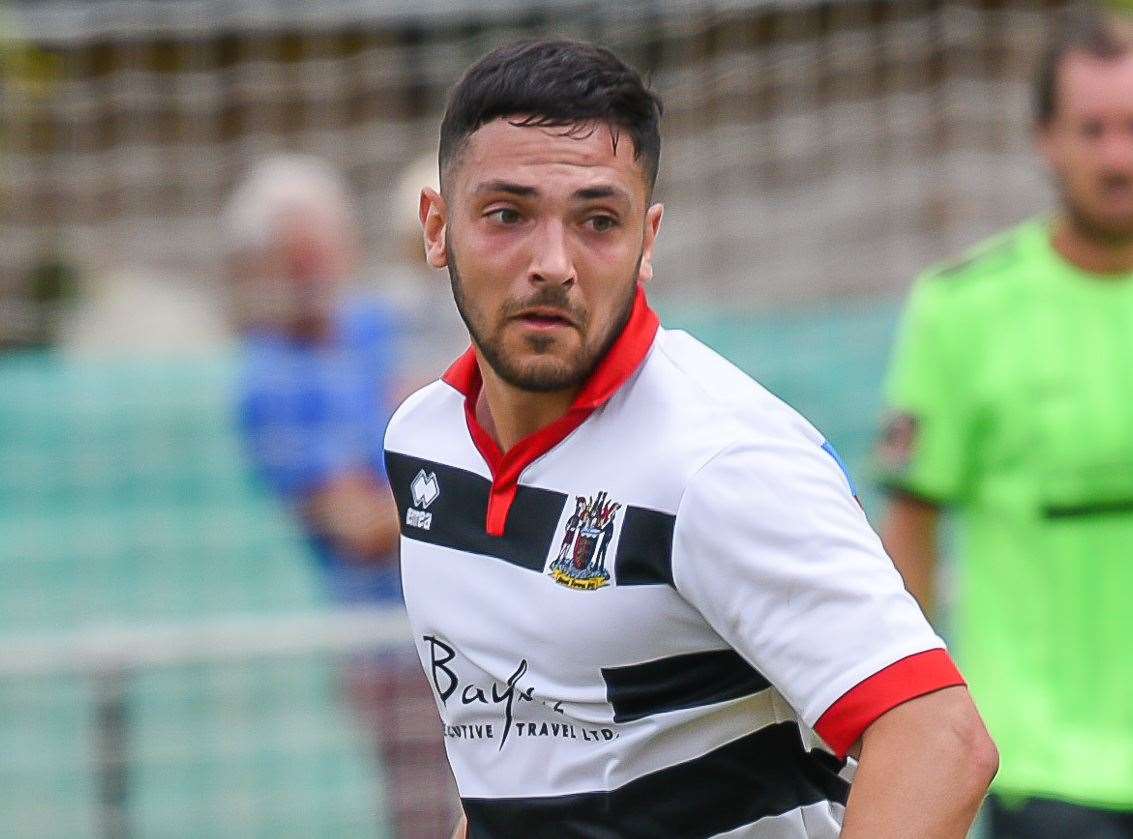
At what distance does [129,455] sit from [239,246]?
782 mm

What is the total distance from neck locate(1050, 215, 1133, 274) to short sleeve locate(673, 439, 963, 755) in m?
2.13

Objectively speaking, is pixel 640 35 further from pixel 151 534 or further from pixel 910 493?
pixel 910 493

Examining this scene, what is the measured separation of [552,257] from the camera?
2.36m

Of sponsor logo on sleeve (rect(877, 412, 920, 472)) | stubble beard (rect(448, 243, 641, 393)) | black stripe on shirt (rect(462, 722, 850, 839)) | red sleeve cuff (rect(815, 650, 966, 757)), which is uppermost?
stubble beard (rect(448, 243, 641, 393))

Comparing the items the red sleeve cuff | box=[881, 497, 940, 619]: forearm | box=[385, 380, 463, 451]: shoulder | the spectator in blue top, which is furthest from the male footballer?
the spectator in blue top

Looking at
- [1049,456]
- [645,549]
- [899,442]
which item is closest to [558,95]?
[645,549]

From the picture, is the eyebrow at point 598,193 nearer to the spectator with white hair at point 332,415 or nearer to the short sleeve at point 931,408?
Answer: the short sleeve at point 931,408

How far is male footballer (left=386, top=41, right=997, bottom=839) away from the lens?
2.13 metres

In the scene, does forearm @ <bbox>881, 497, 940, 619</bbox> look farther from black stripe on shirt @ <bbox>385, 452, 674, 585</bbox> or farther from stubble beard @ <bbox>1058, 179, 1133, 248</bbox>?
black stripe on shirt @ <bbox>385, 452, 674, 585</bbox>

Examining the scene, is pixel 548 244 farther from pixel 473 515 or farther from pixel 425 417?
pixel 425 417

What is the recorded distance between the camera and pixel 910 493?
4.30 meters

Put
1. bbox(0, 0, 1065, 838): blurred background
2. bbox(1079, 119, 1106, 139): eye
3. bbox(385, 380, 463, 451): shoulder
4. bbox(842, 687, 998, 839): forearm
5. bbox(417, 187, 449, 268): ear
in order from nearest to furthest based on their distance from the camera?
bbox(842, 687, 998, 839): forearm → bbox(417, 187, 449, 268): ear → bbox(385, 380, 463, 451): shoulder → bbox(1079, 119, 1106, 139): eye → bbox(0, 0, 1065, 838): blurred background

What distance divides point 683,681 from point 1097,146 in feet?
7.07

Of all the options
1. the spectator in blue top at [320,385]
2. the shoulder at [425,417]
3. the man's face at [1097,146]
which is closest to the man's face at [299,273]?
the spectator in blue top at [320,385]
